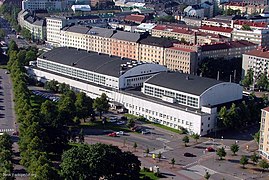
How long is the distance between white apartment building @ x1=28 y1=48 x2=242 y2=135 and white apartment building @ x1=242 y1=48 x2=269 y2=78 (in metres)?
12.0

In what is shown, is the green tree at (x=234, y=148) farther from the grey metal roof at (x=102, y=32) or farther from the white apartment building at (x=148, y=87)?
the grey metal roof at (x=102, y=32)

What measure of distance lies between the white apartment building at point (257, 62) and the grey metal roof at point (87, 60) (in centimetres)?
1470

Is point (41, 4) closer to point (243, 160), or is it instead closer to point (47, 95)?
point (47, 95)

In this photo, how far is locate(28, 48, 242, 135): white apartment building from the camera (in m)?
38.8

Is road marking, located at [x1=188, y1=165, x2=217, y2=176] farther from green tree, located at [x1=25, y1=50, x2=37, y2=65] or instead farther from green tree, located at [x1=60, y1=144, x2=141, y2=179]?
green tree, located at [x1=25, y1=50, x2=37, y2=65]

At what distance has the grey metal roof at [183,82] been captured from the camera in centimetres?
3981

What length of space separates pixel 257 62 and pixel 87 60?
19240 mm

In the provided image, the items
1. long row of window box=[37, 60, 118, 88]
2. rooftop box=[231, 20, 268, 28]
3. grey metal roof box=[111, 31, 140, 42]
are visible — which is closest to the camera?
long row of window box=[37, 60, 118, 88]

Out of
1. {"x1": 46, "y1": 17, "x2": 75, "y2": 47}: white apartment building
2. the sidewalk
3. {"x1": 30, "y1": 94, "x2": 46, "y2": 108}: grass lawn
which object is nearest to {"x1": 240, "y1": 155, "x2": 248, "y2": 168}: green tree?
the sidewalk

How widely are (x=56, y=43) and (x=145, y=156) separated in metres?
47.7

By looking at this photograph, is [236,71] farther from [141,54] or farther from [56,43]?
[56,43]

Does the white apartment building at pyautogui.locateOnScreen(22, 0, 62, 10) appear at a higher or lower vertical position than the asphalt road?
higher

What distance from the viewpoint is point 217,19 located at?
86.6 meters

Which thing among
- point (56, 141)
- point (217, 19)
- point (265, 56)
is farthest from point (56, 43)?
point (56, 141)
